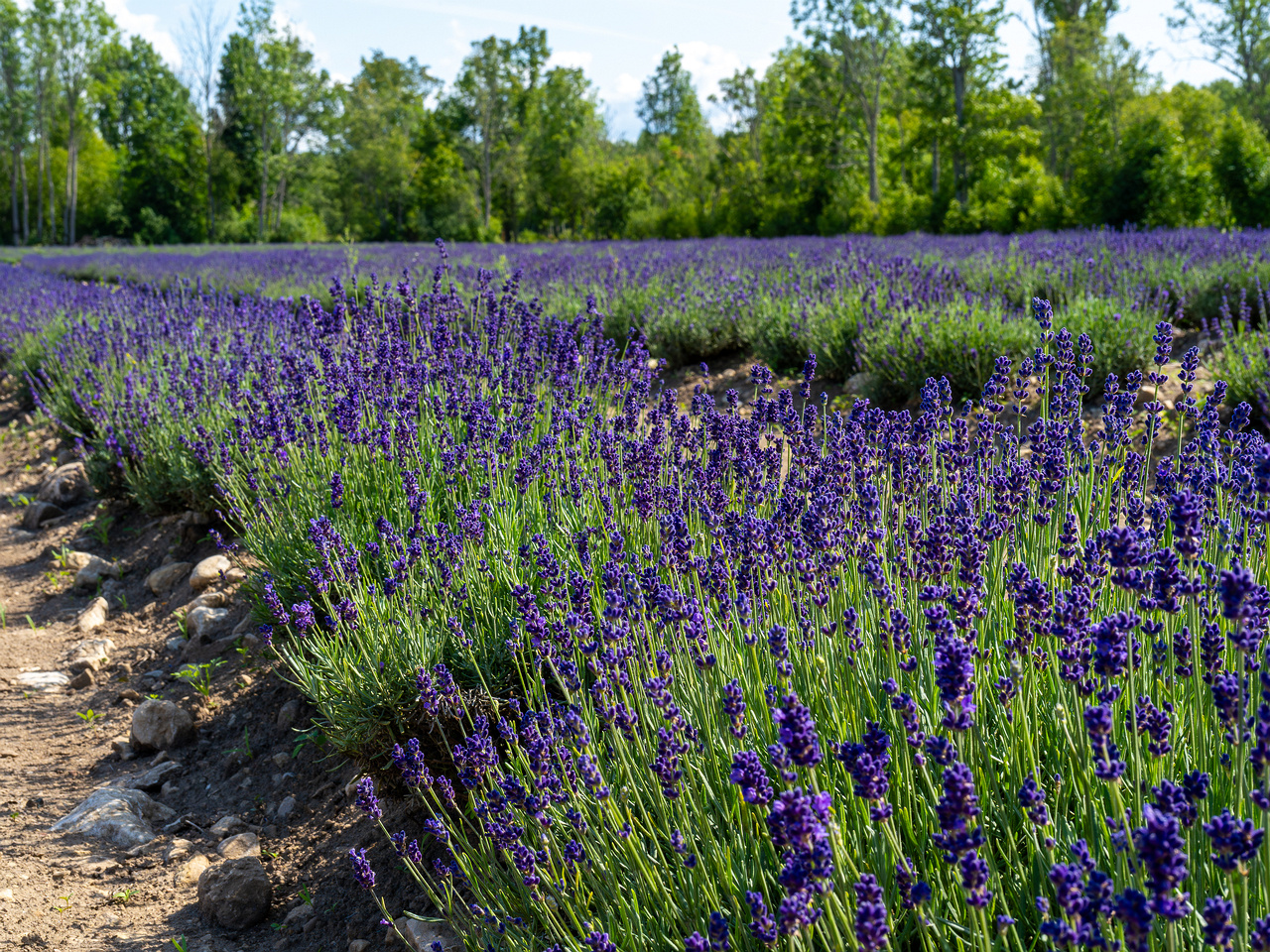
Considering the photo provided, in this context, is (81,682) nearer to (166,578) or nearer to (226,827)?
(166,578)

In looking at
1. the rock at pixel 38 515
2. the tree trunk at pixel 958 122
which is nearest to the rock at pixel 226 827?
the rock at pixel 38 515

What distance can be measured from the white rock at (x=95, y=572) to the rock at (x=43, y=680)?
1.06 m

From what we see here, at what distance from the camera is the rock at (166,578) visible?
4.95 m

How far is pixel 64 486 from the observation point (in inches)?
259

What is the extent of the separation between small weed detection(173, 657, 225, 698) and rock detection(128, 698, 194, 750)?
228mm

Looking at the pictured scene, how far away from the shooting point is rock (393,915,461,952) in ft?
7.29

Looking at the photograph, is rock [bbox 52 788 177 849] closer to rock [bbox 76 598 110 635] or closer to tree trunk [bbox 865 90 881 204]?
rock [bbox 76 598 110 635]

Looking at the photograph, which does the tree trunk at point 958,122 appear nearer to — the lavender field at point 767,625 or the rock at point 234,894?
the lavender field at point 767,625

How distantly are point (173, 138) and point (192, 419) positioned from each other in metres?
50.8

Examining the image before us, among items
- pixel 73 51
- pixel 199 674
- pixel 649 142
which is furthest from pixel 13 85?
pixel 199 674

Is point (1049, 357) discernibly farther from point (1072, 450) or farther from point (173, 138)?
point (173, 138)

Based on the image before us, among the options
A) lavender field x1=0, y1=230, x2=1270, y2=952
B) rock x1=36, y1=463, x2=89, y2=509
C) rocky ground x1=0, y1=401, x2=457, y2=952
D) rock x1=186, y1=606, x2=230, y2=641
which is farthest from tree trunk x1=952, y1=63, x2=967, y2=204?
rock x1=186, y1=606, x2=230, y2=641

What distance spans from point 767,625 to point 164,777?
8.74 ft

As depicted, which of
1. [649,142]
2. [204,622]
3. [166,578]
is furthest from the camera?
[649,142]
